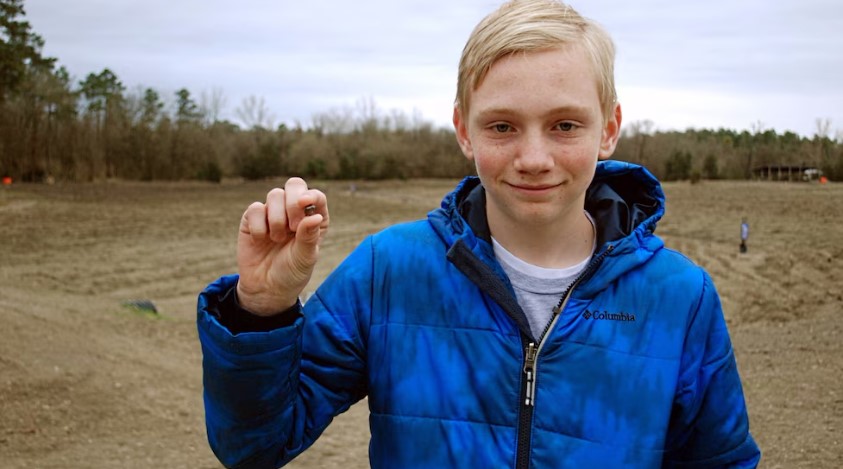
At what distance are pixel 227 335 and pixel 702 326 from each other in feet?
3.09

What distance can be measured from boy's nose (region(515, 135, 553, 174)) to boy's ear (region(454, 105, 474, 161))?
0.51 feet

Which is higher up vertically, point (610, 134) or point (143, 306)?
point (610, 134)

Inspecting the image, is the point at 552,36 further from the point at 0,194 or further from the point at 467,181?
the point at 0,194

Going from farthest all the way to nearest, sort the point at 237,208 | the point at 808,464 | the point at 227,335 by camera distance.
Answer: the point at 237,208 < the point at 808,464 < the point at 227,335

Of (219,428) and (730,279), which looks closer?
(219,428)

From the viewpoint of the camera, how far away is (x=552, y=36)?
1.54 m

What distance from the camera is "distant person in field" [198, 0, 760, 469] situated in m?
1.51

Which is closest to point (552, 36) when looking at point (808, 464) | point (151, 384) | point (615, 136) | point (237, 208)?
point (615, 136)

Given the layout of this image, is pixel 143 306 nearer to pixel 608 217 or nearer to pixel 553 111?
pixel 608 217

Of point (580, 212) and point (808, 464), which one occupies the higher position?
point (580, 212)

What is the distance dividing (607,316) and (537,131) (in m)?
0.40

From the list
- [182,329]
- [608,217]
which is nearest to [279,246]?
[608,217]

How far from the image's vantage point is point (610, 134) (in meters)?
1.77

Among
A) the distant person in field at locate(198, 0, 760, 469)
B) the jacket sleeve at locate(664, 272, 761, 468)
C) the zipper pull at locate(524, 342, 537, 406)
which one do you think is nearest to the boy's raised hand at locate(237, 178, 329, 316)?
the distant person in field at locate(198, 0, 760, 469)
